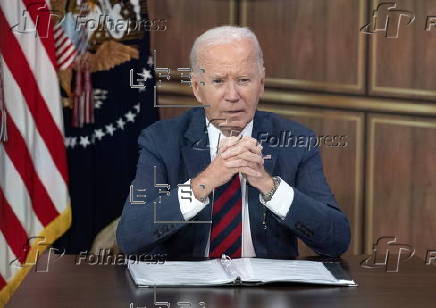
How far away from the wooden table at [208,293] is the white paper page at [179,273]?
0.08 ft

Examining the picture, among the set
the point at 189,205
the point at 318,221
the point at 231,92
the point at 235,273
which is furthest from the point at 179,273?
the point at 231,92

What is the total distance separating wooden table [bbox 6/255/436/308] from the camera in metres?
2.14

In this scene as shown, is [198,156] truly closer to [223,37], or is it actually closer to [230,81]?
[230,81]

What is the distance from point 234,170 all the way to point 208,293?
2.07 feet

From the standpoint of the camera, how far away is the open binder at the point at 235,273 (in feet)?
7.48

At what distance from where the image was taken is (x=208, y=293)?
2215 millimetres

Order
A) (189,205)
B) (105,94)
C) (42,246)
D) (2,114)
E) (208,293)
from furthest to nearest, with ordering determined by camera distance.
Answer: (105,94), (42,246), (2,114), (189,205), (208,293)

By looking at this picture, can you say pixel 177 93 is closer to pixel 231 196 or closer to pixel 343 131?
pixel 343 131

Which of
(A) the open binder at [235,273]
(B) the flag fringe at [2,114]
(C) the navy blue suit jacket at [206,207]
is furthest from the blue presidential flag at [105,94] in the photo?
(A) the open binder at [235,273]

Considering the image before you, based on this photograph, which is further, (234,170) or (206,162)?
(206,162)

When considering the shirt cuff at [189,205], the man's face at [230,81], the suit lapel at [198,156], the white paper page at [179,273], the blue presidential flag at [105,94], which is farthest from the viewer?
the blue presidential flag at [105,94]

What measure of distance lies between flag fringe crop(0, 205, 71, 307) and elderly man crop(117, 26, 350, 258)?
106 cm

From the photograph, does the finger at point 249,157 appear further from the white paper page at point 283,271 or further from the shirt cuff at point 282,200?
the white paper page at point 283,271

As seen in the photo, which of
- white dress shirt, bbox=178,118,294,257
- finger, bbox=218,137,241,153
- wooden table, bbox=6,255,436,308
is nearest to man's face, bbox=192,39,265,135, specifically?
finger, bbox=218,137,241,153
